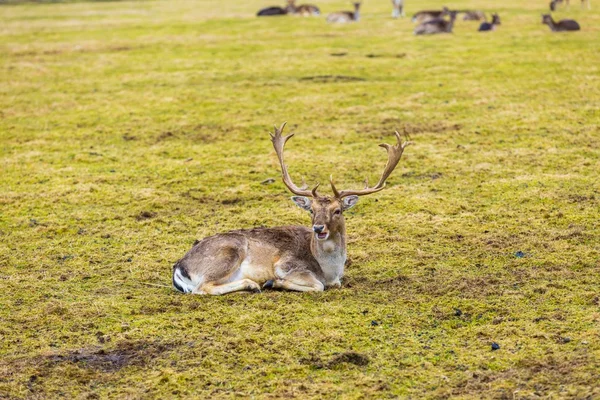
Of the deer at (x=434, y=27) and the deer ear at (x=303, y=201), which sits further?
the deer at (x=434, y=27)

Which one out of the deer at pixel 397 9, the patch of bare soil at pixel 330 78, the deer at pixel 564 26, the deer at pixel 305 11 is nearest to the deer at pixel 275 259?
the patch of bare soil at pixel 330 78

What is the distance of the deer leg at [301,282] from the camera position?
8.93 m

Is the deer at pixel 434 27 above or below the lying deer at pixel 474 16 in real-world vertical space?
above

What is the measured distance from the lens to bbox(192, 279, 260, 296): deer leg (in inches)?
347

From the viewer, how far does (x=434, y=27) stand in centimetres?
2852

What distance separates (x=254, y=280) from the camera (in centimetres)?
906

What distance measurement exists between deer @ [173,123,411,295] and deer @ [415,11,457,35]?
65.6 ft

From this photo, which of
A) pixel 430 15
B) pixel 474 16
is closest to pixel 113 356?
pixel 430 15

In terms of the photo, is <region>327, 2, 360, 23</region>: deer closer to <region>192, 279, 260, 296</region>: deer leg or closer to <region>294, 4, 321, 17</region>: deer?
<region>294, 4, 321, 17</region>: deer

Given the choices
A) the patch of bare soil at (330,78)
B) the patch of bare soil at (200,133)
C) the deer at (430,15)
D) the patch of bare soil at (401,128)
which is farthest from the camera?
the deer at (430,15)

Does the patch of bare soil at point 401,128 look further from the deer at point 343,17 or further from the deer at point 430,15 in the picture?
the deer at point 343,17

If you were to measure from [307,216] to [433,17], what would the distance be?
21.2 metres

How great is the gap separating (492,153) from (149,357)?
335 inches

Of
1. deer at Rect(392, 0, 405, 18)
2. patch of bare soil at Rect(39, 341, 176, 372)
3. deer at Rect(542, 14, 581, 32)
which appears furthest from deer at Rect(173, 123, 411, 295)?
deer at Rect(392, 0, 405, 18)
